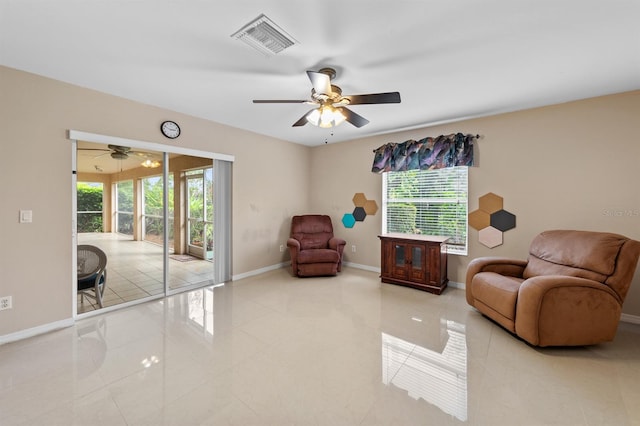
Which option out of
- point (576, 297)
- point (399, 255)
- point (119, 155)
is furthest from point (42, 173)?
point (576, 297)

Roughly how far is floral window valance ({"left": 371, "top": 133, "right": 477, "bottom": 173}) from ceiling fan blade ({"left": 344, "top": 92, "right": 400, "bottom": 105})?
6.97 ft

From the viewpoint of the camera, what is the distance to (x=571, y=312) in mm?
2271

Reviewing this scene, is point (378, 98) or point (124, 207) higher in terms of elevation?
point (378, 98)

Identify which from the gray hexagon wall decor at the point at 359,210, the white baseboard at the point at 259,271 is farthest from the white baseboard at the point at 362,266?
the white baseboard at the point at 259,271

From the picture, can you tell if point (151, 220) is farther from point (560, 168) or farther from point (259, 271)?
point (560, 168)

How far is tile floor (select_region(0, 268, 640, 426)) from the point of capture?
1625 mm

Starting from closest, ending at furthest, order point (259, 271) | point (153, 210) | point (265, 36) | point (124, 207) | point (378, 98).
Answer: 1. point (265, 36)
2. point (378, 98)
3. point (124, 207)
4. point (153, 210)
5. point (259, 271)

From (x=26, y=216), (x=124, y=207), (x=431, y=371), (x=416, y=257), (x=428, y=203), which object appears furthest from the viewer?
(x=428, y=203)

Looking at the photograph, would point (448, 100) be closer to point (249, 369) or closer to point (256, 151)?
point (256, 151)

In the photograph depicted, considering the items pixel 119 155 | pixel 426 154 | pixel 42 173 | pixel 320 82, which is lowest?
pixel 42 173

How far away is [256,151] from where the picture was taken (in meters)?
4.65

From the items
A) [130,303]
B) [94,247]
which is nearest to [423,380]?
[130,303]

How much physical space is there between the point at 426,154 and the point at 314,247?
8.25ft

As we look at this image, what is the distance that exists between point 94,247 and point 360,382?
330cm
